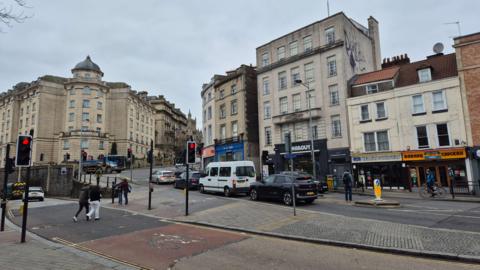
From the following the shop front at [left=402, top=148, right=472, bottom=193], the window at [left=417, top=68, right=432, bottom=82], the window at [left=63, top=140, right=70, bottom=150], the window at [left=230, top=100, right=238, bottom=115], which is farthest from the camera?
the window at [left=63, top=140, right=70, bottom=150]

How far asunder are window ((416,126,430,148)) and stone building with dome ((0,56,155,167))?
56.4m

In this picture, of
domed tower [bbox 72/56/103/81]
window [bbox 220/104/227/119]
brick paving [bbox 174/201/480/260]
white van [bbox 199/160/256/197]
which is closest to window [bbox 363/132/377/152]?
white van [bbox 199/160/256/197]

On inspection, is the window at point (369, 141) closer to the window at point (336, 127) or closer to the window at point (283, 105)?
the window at point (336, 127)

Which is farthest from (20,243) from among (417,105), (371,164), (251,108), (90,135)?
(90,135)

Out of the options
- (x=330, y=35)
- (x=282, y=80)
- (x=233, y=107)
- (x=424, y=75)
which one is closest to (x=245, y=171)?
(x=282, y=80)

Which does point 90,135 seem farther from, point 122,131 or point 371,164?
point 371,164

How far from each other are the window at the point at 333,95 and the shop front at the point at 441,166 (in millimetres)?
8034

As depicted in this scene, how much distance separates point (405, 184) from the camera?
23828 mm

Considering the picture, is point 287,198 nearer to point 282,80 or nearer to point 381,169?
point 381,169

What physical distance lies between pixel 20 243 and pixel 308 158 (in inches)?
1001

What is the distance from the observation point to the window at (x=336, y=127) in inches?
1109

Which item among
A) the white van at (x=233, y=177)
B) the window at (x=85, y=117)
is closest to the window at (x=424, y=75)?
the white van at (x=233, y=177)

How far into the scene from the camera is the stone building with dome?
196 ft

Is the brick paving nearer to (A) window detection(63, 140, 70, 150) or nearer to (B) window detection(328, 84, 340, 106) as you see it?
(B) window detection(328, 84, 340, 106)
